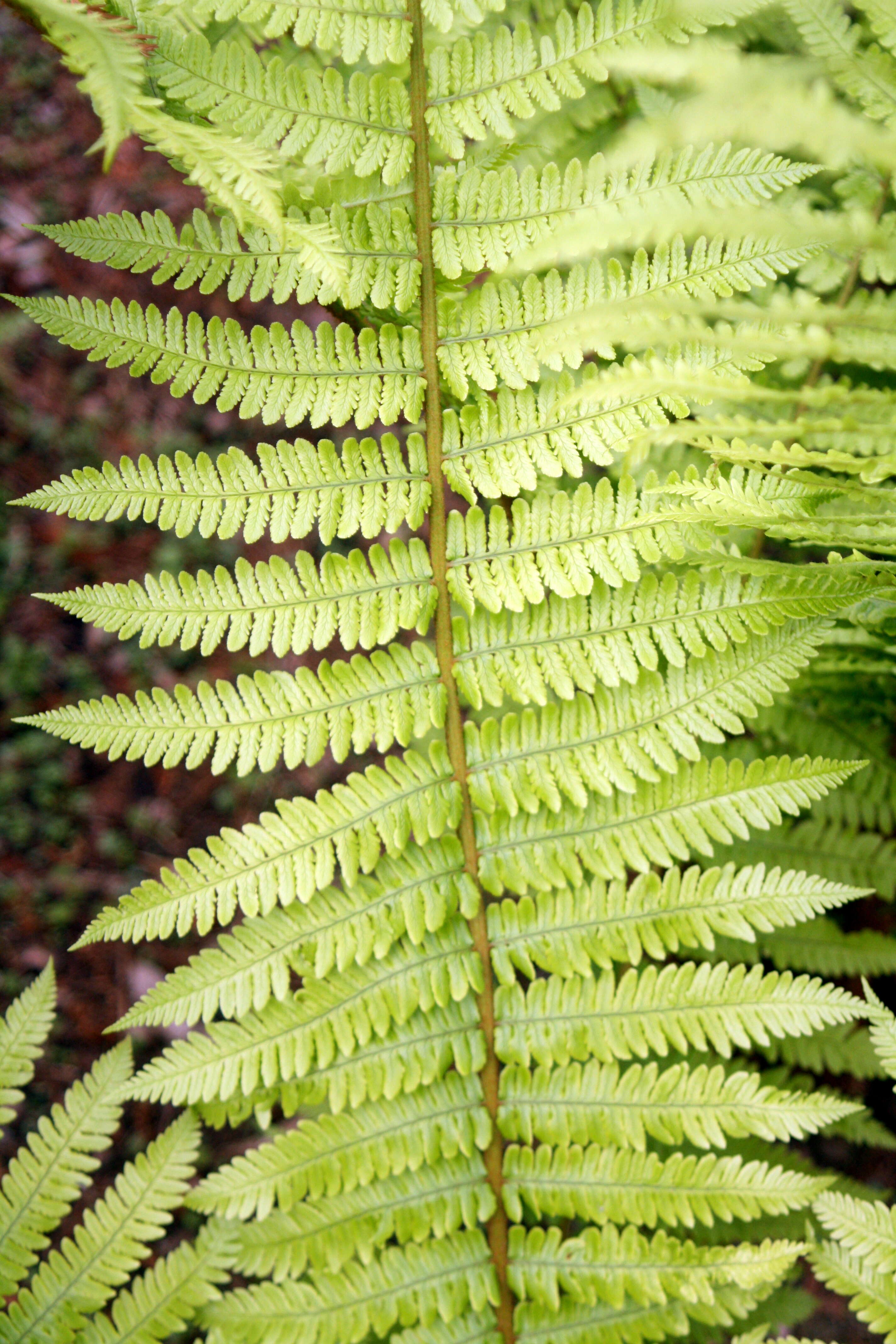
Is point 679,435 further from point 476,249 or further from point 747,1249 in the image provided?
point 747,1249

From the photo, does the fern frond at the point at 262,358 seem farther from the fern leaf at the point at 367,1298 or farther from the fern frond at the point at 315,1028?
the fern leaf at the point at 367,1298

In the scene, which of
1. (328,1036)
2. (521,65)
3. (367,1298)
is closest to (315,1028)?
(328,1036)

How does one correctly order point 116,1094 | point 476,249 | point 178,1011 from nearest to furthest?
point 476,249
point 178,1011
point 116,1094

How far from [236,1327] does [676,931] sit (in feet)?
3.54

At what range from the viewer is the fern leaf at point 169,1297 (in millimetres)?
1618

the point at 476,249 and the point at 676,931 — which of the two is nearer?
the point at 476,249

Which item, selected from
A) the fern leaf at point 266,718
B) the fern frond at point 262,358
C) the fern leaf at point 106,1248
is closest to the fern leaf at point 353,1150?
the fern leaf at point 106,1248

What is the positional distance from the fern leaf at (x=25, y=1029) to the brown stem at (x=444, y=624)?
2.64 ft

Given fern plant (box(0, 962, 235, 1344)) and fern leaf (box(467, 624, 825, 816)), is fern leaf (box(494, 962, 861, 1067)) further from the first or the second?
fern plant (box(0, 962, 235, 1344))

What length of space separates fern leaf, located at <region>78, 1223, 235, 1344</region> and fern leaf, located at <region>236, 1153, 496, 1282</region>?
5 centimetres

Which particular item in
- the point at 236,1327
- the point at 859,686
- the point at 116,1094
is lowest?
the point at 236,1327

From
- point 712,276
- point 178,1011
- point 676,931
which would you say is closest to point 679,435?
point 712,276

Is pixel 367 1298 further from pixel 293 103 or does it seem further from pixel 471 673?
pixel 293 103

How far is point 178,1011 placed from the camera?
1.48 m
